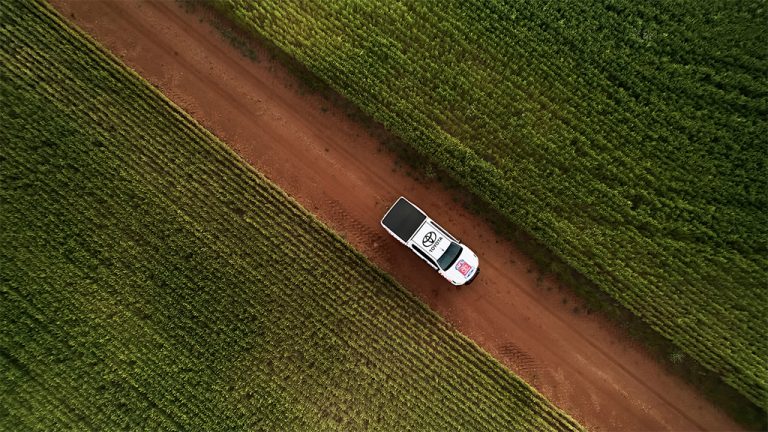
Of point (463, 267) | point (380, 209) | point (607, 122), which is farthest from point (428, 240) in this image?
point (607, 122)

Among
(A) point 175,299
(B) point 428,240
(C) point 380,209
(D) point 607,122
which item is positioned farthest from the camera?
(C) point 380,209

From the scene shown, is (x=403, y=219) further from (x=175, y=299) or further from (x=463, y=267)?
(x=175, y=299)

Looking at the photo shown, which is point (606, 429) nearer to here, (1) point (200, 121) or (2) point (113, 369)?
(2) point (113, 369)

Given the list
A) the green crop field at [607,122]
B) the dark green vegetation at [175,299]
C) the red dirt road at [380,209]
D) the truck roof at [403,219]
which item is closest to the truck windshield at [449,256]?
the red dirt road at [380,209]

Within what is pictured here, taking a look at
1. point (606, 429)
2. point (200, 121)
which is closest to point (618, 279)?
point (606, 429)

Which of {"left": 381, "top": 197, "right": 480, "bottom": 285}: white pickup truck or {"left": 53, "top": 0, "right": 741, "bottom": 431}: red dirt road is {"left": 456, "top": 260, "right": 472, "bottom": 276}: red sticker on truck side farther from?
{"left": 53, "top": 0, "right": 741, "bottom": 431}: red dirt road

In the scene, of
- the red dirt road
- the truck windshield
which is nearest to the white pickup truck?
the truck windshield

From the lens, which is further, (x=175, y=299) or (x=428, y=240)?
(x=175, y=299)
